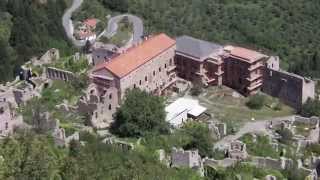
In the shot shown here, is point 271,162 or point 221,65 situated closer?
point 271,162

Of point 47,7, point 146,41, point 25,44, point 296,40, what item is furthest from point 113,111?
point 296,40

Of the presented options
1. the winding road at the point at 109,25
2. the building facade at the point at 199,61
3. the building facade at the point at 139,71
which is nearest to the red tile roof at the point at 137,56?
the building facade at the point at 139,71

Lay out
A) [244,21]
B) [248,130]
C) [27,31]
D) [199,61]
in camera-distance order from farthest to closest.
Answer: [244,21] → [27,31] → [199,61] → [248,130]

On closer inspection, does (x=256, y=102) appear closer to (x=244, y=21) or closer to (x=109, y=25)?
(x=109, y=25)

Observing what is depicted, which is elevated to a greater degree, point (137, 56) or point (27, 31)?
point (27, 31)

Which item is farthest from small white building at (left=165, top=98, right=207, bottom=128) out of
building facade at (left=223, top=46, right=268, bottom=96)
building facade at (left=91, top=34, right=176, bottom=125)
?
building facade at (left=223, top=46, right=268, bottom=96)

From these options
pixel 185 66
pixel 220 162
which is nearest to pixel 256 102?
pixel 185 66
